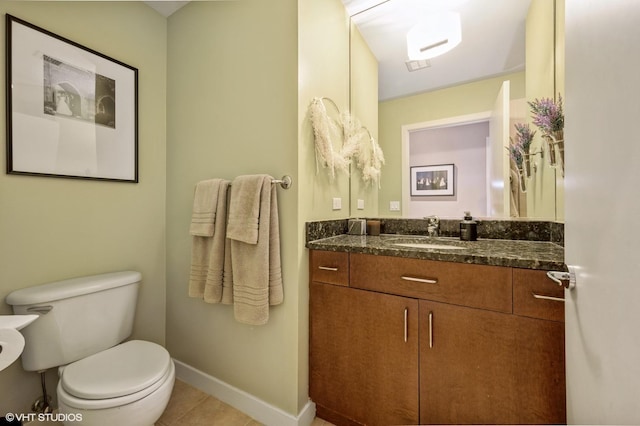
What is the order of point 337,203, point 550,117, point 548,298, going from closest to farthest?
point 548,298
point 550,117
point 337,203

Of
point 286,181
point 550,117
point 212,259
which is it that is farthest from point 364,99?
point 212,259

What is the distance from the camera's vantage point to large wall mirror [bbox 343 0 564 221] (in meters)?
1.32

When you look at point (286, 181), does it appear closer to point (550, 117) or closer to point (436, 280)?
point (436, 280)

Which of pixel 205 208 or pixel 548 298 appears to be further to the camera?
pixel 205 208

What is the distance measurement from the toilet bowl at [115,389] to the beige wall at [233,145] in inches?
16.8

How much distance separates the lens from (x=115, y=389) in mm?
1006

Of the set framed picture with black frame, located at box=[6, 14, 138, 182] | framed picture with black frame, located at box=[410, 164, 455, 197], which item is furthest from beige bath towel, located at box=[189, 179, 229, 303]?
framed picture with black frame, located at box=[410, 164, 455, 197]

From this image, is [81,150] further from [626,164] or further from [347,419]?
[626,164]

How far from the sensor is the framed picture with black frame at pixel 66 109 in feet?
4.10

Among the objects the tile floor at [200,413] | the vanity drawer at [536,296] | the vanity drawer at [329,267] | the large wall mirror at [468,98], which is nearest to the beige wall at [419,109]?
the large wall mirror at [468,98]

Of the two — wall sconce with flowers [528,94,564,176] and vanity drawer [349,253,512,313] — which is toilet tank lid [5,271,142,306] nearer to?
vanity drawer [349,253,512,313]

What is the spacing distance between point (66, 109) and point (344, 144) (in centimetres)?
158

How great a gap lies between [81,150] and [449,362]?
2161 millimetres

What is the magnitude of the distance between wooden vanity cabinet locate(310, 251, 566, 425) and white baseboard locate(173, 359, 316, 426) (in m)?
0.10
